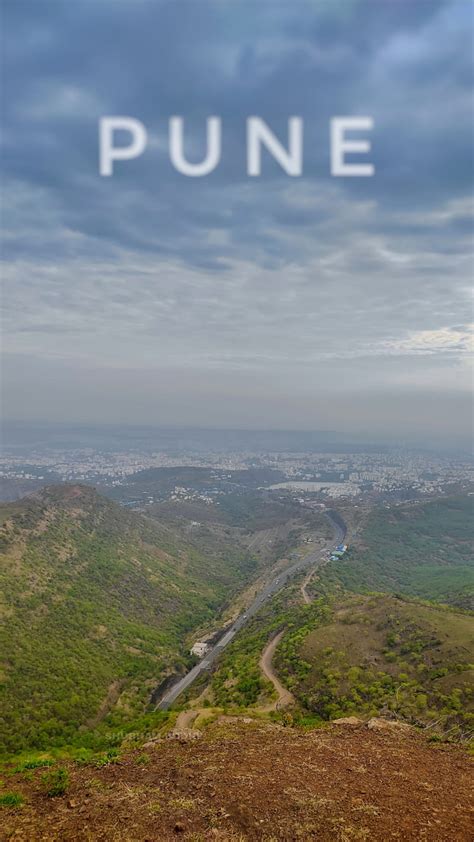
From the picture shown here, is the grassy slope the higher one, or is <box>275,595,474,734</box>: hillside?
<box>275,595,474,734</box>: hillside

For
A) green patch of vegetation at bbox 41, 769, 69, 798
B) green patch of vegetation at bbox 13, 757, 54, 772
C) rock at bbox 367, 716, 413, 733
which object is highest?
green patch of vegetation at bbox 41, 769, 69, 798

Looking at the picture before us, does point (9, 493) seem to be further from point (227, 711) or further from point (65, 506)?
point (227, 711)

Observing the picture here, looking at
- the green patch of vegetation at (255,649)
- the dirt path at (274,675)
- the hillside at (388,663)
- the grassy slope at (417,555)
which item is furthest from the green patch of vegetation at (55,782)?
the grassy slope at (417,555)

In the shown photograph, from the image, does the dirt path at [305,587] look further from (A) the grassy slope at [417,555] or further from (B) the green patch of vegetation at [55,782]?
(B) the green patch of vegetation at [55,782]

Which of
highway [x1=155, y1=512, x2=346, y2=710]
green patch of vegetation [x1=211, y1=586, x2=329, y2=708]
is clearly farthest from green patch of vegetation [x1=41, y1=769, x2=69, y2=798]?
highway [x1=155, y1=512, x2=346, y2=710]

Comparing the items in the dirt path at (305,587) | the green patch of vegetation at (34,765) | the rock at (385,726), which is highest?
the green patch of vegetation at (34,765)

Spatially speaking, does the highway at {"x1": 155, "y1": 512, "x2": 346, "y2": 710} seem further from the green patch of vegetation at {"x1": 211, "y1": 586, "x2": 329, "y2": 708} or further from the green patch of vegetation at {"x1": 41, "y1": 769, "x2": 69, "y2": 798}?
the green patch of vegetation at {"x1": 41, "y1": 769, "x2": 69, "y2": 798}
